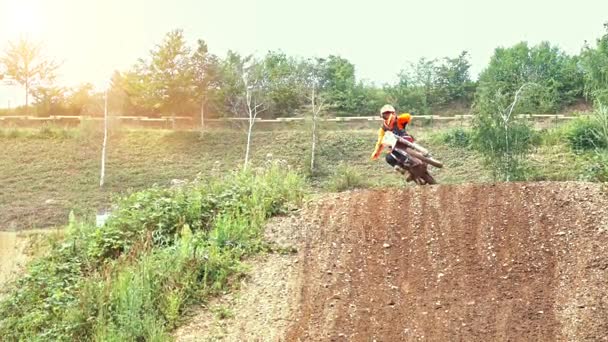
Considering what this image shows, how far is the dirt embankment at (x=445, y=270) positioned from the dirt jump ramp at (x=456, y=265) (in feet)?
0.04

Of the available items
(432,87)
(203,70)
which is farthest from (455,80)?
(203,70)

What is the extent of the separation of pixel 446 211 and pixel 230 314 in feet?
9.82

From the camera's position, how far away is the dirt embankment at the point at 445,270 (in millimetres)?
6125

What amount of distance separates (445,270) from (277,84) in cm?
2545

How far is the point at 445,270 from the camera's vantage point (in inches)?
280

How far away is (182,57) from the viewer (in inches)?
1196

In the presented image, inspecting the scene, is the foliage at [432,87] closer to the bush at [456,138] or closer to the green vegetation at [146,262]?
the bush at [456,138]

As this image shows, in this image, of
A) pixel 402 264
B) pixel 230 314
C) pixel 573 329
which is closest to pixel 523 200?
pixel 402 264

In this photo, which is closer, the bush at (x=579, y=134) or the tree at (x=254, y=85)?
the bush at (x=579, y=134)

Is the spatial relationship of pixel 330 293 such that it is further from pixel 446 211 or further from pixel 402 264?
pixel 446 211

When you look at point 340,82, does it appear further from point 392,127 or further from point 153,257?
point 153,257

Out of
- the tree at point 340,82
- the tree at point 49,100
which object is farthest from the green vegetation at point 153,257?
the tree at point 49,100

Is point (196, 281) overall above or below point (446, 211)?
below

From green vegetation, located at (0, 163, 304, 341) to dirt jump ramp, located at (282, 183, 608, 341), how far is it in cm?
79
